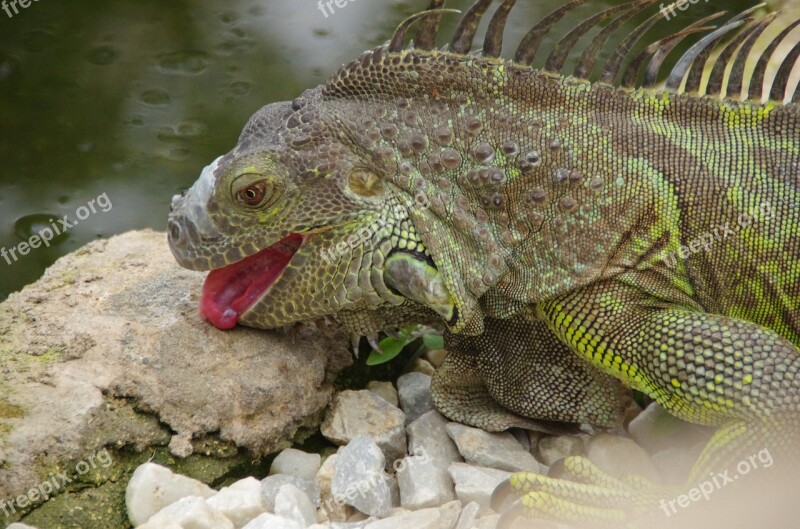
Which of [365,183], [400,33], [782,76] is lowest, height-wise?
[365,183]

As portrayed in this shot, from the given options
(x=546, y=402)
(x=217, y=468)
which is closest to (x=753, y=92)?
(x=546, y=402)

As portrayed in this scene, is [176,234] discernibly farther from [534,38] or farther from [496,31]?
[534,38]

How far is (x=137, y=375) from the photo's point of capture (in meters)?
4.00

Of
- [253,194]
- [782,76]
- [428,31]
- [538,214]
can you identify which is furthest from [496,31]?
[782,76]

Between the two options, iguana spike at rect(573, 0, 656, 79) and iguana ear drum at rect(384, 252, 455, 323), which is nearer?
iguana ear drum at rect(384, 252, 455, 323)

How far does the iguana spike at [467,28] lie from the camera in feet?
13.4

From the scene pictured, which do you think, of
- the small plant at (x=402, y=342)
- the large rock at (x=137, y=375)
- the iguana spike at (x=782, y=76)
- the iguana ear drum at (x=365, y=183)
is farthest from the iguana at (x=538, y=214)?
the small plant at (x=402, y=342)

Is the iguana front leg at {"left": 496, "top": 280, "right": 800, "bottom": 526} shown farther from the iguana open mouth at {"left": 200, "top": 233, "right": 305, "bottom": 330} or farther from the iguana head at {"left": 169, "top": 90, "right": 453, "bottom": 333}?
the iguana open mouth at {"left": 200, "top": 233, "right": 305, "bottom": 330}

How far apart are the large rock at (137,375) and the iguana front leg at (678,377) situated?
1227mm

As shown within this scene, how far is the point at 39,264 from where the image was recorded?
625cm

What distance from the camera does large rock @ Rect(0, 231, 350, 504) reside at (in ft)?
12.3

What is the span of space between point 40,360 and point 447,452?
78.0 inches

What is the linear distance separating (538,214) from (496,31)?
2.90 ft

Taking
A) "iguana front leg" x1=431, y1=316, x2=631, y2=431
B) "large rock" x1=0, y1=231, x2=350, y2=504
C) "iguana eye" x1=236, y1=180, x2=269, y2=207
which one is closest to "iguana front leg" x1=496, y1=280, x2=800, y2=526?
"iguana front leg" x1=431, y1=316, x2=631, y2=431
